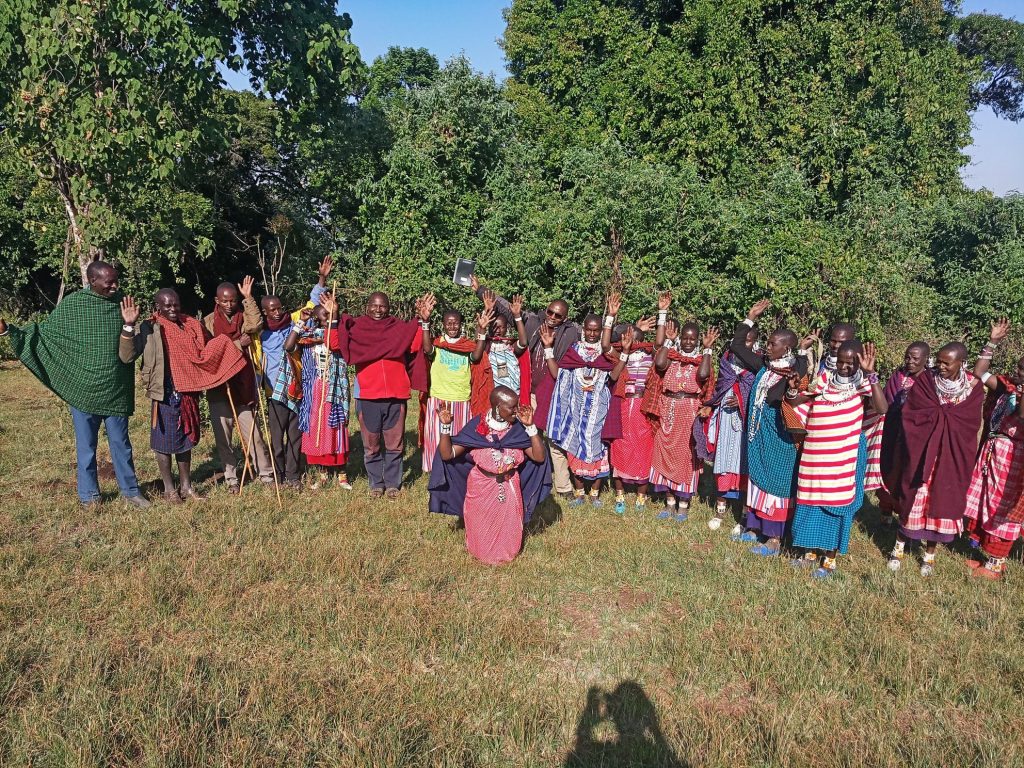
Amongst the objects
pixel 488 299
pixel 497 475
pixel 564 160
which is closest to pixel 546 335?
pixel 488 299

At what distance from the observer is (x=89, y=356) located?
6.58m

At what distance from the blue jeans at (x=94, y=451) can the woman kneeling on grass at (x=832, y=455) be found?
20.8 feet

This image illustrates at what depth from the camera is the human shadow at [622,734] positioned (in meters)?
3.63

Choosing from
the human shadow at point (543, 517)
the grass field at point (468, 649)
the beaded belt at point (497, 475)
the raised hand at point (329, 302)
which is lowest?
the grass field at point (468, 649)

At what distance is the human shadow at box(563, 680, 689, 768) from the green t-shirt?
387cm

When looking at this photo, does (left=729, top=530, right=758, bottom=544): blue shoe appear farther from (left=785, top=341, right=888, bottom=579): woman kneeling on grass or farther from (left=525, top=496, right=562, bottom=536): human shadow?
(left=525, top=496, right=562, bottom=536): human shadow

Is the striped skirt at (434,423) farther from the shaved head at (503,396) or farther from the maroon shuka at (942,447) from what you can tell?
the maroon shuka at (942,447)

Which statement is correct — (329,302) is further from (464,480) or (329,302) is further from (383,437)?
(464,480)

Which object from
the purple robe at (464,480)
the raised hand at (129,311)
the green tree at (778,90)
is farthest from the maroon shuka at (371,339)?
the green tree at (778,90)

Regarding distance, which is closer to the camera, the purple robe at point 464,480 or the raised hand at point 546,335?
the purple robe at point 464,480

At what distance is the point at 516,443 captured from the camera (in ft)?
19.3

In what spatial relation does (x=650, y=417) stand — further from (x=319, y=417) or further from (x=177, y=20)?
(x=177, y=20)

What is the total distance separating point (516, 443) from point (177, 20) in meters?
8.70

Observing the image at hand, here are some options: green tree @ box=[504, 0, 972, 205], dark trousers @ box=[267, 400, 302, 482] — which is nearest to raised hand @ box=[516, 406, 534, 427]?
dark trousers @ box=[267, 400, 302, 482]
